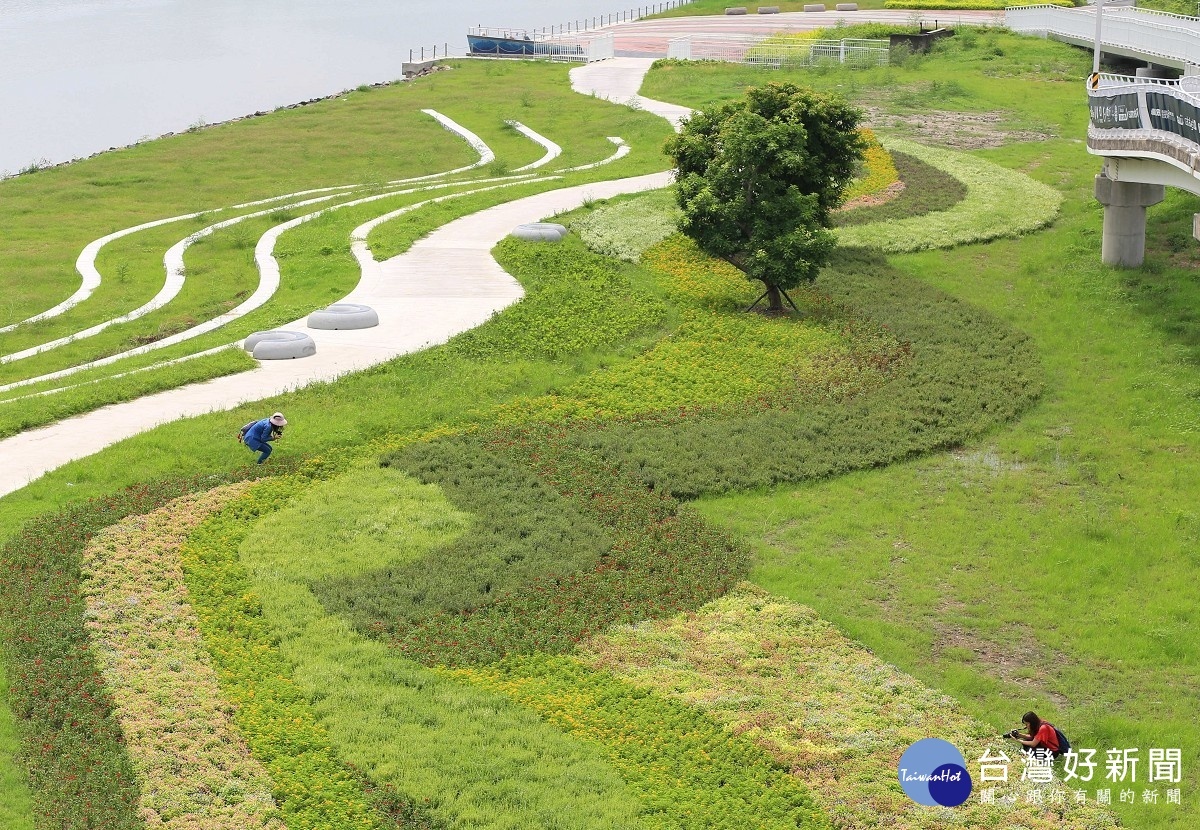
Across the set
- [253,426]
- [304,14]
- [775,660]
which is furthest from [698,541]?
[304,14]

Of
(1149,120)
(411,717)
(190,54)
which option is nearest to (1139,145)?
(1149,120)

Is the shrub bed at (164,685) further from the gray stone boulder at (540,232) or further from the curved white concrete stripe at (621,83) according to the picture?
the curved white concrete stripe at (621,83)

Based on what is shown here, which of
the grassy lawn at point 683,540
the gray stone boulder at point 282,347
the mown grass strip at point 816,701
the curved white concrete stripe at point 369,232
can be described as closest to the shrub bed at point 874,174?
the grassy lawn at point 683,540

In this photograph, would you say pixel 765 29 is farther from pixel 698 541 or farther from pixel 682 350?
pixel 698 541

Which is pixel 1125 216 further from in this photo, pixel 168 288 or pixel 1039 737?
pixel 168 288

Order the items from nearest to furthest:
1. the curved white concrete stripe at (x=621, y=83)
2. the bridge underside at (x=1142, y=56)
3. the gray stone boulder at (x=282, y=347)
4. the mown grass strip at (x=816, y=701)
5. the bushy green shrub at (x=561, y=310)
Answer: the mown grass strip at (x=816, y=701) → the gray stone boulder at (x=282, y=347) → the bushy green shrub at (x=561, y=310) → the bridge underside at (x=1142, y=56) → the curved white concrete stripe at (x=621, y=83)
